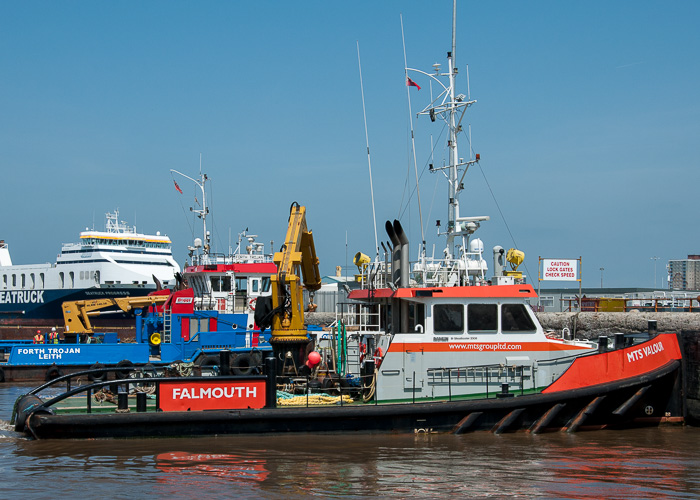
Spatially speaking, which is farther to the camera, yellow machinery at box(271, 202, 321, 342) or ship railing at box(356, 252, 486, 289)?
yellow machinery at box(271, 202, 321, 342)

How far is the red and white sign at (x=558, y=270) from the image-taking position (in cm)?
1980

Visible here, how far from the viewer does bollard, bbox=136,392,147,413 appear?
989 cm

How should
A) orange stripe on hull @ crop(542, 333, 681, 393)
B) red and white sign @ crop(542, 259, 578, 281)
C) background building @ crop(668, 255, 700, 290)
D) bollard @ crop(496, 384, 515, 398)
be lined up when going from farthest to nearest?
background building @ crop(668, 255, 700, 290), red and white sign @ crop(542, 259, 578, 281), orange stripe on hull @ crop(542, 333, 681, 393), bollard @ crop(496, 384, 515, 398)

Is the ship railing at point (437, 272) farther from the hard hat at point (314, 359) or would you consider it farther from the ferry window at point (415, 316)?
the hard hat at point (314, 359)

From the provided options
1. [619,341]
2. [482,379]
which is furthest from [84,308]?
[619,341]

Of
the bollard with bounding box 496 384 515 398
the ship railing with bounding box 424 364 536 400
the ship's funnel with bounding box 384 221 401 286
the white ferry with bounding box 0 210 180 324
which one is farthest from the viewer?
the white ferry with bounding box 0 210 180 324

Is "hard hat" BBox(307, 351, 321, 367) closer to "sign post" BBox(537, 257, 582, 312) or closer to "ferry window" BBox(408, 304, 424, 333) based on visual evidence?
"ferry window" BBox(408, 304, 424, 333)

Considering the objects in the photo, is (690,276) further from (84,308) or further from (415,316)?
(415,316)

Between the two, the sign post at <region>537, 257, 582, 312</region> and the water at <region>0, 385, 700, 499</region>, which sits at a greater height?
the sign post at <region>537, 257, 582, 312</region>

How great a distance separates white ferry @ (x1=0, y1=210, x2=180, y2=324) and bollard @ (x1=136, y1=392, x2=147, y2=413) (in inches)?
1373

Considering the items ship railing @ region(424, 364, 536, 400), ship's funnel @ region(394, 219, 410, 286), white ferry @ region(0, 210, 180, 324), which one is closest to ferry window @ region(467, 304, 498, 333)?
ship railing @ region(424, 364, 536, 400)


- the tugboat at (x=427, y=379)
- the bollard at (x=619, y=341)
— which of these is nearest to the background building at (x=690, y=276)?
the bollard at (x=619, y=341)

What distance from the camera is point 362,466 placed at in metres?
8.76

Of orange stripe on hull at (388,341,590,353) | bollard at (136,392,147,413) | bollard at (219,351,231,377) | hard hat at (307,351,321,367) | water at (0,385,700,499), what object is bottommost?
water at (0,385,700,499)
